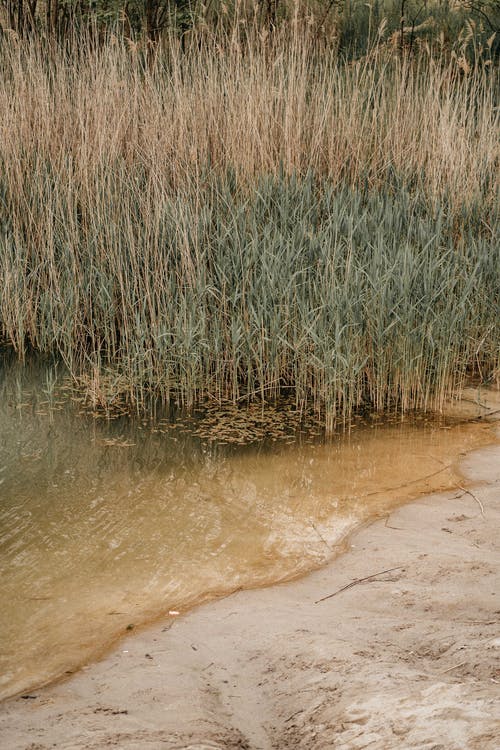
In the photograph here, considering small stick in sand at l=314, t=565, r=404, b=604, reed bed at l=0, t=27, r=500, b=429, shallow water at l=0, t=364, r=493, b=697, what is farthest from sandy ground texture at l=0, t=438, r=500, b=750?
reed bed at l=0, t=27, r=500, b=429

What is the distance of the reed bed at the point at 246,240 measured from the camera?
4.72 meters

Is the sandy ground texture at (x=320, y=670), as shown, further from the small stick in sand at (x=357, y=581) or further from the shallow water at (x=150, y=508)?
the shallow water at (x=150, y=508)

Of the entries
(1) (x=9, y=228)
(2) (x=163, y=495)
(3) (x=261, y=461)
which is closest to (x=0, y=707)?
(2) (x=163, y=495)

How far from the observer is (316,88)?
21.8 feet

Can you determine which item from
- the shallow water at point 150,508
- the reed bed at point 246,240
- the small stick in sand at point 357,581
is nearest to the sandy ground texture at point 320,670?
the small stick in sand at point 357,581

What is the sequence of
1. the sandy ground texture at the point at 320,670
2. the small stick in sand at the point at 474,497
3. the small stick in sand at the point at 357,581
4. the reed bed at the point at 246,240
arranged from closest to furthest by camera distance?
the sandy ground texture at the point at 320,670, the small stick in sand at the point at 357,581, the small stick in sand at the point at 474,497, the reed bed at the point at 246,240

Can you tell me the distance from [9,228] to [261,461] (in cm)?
308

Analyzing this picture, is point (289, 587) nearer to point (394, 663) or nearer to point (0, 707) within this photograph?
point (394, 663)

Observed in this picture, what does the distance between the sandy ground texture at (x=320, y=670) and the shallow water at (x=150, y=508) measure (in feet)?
0.55

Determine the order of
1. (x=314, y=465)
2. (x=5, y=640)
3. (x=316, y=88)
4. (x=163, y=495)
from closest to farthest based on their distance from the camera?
(x=5, y=640), (x=163, y=495), (x=314, y=465), (x=316, y=88)

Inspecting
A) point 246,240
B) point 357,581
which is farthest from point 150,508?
point 246,240

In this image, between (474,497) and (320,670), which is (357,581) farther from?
(474,497)

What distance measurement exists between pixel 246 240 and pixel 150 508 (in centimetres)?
217

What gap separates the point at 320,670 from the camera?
85.7 inches
